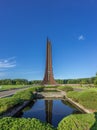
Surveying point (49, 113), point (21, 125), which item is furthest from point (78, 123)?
point (49, 113)

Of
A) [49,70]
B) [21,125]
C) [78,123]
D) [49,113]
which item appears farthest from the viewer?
[49,70]

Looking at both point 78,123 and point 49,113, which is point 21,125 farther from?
point 49,113

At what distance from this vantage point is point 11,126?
3211 mm

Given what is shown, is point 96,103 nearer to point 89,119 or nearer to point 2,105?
point 2,105

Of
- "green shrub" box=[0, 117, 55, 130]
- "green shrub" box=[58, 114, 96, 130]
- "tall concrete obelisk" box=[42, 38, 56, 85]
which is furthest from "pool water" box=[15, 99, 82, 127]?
"tall concrete obelisk" box=[42, 38, 56, 85]

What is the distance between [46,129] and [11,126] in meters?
0.53

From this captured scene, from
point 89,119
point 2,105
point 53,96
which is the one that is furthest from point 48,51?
point 89,119

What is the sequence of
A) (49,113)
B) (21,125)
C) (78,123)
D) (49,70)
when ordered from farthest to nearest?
1. (49,70)
2. (49,113)
3. (78,123)
4. (21,125)

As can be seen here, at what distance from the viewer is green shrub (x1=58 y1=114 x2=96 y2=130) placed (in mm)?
5537

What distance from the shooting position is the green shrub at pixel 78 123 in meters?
5.54

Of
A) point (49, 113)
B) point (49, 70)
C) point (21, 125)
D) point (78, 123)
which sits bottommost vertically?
point (49, 113)

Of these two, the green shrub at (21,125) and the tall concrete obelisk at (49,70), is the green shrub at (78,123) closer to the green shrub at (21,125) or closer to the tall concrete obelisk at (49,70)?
the green shrub at (21,125)

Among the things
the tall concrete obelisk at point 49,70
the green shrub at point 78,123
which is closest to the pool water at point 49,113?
the green shrub at point 78,123

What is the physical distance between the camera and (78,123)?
6.13 m
